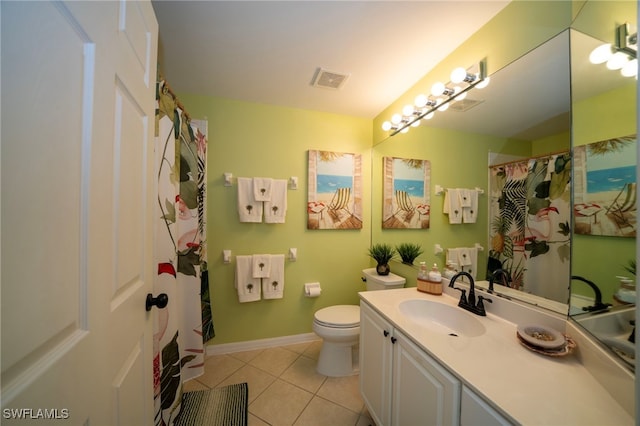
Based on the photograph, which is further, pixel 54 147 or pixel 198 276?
pixel 198 276

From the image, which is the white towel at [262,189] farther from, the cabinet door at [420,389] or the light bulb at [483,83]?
the light bulb at [483,83]

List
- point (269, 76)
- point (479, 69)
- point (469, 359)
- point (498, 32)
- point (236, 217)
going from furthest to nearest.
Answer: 1. point (236, 217)
2. point (269, 76)
3. point (479, 69)
4. point (498, 32)
5. point (469, 359)

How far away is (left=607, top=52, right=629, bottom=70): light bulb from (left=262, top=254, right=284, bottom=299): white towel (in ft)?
7.04

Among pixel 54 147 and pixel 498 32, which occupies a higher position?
pixel 498 32

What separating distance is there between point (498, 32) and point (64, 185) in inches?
75.6

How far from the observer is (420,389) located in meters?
0.91

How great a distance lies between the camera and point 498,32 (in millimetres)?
1222

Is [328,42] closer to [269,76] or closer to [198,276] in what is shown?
[269,76]

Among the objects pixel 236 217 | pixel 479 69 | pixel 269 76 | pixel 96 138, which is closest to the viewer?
pixel 96 138

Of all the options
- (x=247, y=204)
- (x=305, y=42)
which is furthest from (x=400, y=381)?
(x=305, y=42)

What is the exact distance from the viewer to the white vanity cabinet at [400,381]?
2.62 ft

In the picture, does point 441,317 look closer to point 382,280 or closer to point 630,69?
point 382,280

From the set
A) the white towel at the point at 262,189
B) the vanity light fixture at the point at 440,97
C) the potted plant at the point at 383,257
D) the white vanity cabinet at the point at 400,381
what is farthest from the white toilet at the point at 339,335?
the vanity light fixture at the point at 440,97

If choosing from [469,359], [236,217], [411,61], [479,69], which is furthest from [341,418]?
[411,61]
